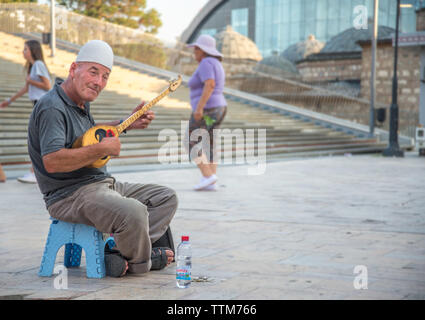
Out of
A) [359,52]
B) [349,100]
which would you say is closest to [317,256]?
[349,100]

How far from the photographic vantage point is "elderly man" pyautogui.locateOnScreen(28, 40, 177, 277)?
3.90 meters

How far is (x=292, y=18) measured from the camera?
62.7 metres

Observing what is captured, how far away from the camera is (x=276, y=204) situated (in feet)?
26.3

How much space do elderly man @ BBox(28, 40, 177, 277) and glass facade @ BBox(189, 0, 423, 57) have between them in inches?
2154

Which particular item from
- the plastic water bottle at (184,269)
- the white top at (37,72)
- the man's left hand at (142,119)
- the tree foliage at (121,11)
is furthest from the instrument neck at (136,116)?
the tree foliage at (121,11)

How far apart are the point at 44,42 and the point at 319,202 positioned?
1795cm

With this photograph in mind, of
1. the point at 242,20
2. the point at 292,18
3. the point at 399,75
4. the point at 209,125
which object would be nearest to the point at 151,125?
the point at 209,125

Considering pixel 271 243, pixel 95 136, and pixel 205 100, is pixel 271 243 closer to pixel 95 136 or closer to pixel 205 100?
pixel 95 136

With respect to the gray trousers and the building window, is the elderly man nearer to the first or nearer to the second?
the gray trousers

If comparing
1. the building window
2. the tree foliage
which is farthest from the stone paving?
the building window

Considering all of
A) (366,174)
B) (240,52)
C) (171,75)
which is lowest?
(366,174)

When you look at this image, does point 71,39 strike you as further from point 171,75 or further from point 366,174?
point 366,174

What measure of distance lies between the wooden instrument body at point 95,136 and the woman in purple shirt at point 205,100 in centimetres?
430

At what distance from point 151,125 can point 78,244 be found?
1284 cm
